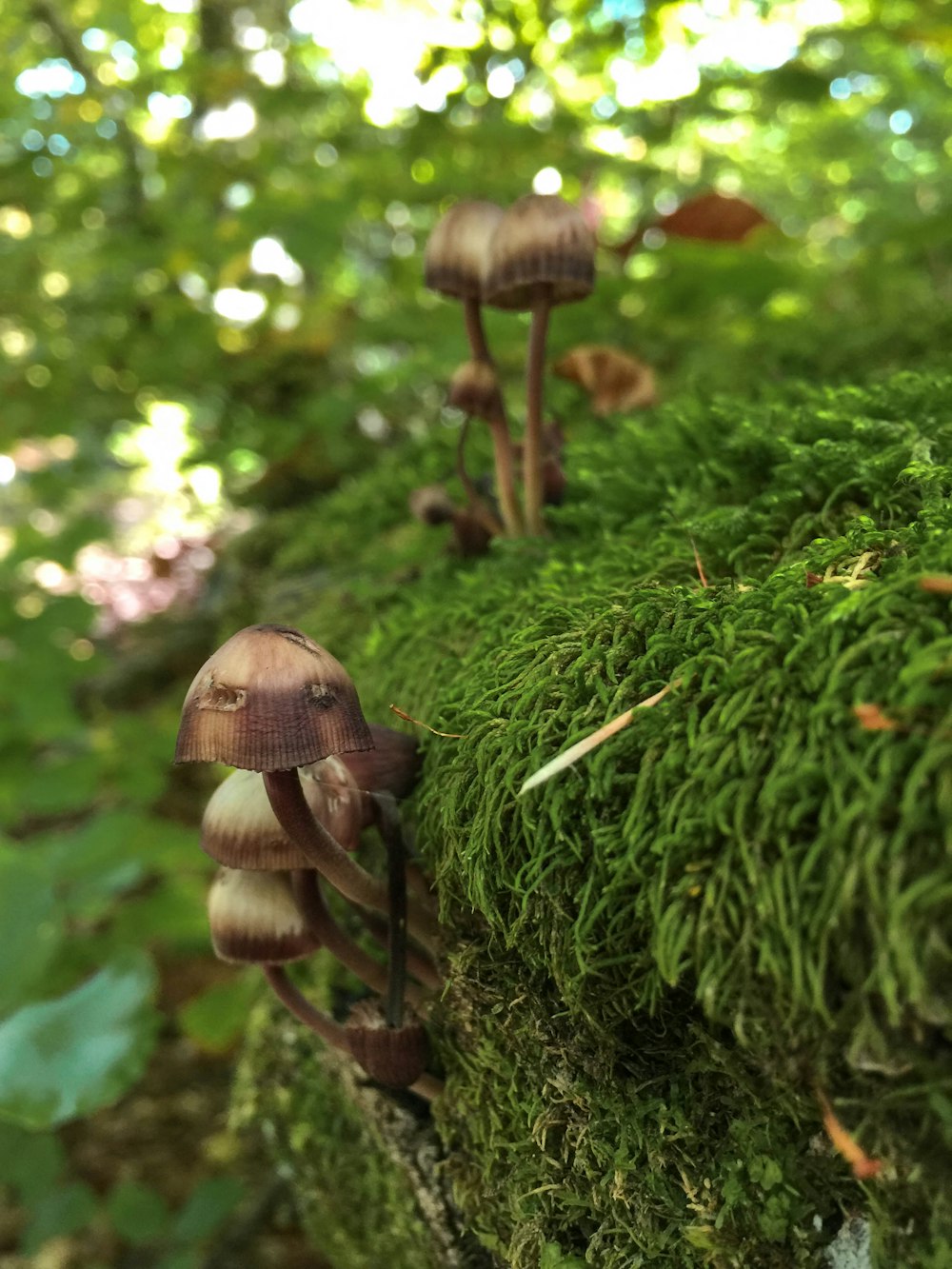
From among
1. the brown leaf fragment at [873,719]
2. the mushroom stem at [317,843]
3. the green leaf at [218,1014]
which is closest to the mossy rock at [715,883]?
the brown leaf fragment at [873,719]

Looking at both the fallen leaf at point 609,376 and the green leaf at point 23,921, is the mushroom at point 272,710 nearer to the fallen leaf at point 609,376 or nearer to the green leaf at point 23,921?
the green leaf at point 23,921

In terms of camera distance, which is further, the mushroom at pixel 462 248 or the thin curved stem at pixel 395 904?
the mushroom at pixel 462 248

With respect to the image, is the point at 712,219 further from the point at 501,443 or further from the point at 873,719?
the point at 873,719

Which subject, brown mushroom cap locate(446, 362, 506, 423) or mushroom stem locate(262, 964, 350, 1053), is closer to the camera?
mushroom stem locate(262, 964, 350, 1053)

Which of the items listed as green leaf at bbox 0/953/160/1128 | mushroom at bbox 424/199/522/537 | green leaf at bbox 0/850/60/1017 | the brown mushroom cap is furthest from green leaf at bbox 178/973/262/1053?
mushroom at bbox 424/199/522/537

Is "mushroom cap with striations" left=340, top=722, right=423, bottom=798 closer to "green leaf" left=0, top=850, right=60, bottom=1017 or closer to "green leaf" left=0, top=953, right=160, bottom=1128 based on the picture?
"green leaf" left=0, top=953, right=160, bottom=1128

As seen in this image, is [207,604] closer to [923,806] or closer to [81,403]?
[81,403]


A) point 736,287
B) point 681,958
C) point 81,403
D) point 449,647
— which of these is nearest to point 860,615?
point 681,958
